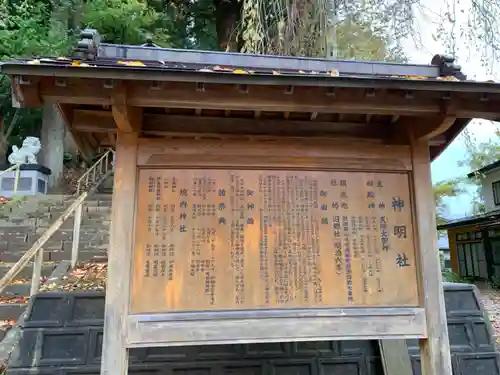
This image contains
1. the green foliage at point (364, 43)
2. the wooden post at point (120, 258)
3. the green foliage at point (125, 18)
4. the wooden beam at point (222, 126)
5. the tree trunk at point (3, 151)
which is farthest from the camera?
the tree trunk at point (3, 151)

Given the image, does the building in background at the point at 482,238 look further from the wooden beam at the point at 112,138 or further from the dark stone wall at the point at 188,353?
the wooden beam at the point at 112,138

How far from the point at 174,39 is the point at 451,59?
11536mm

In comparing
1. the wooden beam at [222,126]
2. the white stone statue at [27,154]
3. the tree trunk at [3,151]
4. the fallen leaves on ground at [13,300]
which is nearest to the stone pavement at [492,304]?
the wooden beam at [222,126]

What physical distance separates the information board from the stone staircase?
301 cm

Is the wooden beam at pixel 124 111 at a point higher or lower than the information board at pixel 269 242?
higher

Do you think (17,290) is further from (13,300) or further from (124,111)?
(124,111)

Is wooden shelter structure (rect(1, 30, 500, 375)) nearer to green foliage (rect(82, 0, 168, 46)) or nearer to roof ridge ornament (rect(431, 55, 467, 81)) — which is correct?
roof ridge ornament (rect(431, 55, 467, 81))

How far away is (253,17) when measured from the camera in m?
6.41

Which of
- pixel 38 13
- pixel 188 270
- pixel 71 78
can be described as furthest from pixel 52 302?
pixel 38 13

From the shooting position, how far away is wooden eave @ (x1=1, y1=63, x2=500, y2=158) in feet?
8.41

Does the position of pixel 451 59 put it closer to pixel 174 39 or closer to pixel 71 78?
pixel 71 78

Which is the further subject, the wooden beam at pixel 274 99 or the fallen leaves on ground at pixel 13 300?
the fallen leaves on ground at pixel 13 300

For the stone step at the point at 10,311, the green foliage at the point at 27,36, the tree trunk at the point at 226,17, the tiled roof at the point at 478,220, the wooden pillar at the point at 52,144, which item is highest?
the green foliage at the point at 27,36

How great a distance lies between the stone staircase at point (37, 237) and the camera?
5582mm
